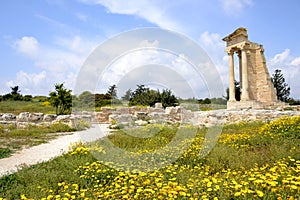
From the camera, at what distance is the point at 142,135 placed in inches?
402

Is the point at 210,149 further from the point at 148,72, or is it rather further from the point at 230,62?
the point at 230,62

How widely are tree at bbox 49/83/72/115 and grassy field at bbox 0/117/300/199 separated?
16775 millimetres

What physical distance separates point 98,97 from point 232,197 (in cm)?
2613

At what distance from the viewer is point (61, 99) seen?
75.6ft

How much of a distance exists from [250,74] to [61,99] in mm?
17982

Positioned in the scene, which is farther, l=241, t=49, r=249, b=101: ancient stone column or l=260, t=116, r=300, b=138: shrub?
l=241, t=49, r=249, b=101: ancient stone column

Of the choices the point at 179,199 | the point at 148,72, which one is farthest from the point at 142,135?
the point at 179,199

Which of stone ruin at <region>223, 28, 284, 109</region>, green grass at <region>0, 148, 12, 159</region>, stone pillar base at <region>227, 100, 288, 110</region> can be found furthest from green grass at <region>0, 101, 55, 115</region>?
stone ruin at <region>223, 28, 284, 109</region>

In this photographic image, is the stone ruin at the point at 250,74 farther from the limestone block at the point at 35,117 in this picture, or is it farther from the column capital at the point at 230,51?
the limestone block at the point at 35,117

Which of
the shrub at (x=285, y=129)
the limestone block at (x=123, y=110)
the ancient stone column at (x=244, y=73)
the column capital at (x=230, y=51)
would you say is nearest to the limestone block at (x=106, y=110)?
the limestone block at (x=123, y=110)

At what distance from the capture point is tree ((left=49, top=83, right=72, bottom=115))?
22.9 metres

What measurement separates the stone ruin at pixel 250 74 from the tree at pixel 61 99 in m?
15.4

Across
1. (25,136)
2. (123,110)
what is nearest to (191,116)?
(123,110)

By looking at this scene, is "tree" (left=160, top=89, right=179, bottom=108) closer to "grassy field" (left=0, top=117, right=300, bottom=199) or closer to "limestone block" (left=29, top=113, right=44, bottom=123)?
"limestone block" (left=29, top=113, right=44, bottom=123)
